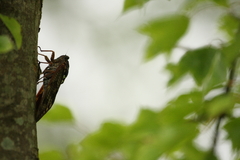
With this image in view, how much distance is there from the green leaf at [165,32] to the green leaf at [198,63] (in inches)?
4.6

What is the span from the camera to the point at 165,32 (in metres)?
2.67

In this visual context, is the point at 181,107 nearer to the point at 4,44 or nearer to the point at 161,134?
the point at 161,134

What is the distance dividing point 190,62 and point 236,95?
0.31 meters

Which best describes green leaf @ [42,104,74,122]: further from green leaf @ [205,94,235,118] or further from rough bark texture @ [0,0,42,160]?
rough bark texture @ [0,0,42,160]

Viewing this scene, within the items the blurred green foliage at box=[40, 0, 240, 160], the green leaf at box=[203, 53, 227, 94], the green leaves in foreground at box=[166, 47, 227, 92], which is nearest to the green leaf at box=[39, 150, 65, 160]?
the blurred green foliage at box=[40, 0, 240, 160]

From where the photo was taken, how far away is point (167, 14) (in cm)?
271

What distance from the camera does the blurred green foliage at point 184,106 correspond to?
2393mm

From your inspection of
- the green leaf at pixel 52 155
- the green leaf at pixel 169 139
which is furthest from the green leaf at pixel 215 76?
the green leaf at pixel 52 155

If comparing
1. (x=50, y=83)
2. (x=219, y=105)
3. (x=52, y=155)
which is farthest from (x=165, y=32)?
(x=52, y=155)

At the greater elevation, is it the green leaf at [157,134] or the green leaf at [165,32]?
the green leaf at [165,32]

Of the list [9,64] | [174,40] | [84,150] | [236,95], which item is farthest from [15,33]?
[84,150]

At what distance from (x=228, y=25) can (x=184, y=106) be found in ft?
2.60

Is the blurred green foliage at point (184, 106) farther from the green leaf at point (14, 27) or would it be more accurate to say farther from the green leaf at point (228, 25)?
the green leaf at point (14, 27)

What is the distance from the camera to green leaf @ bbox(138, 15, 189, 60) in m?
2.66
